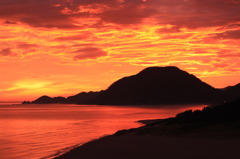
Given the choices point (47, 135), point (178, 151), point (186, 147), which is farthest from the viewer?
point (47, 135)

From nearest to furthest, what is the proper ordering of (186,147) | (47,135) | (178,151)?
(178,151), (186,147), (47,135)

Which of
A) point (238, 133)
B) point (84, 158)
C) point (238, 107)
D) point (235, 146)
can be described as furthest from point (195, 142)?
point (238, 107)

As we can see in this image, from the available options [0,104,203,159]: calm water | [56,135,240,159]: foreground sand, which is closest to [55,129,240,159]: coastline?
[56,135,240,159]: foreground sand

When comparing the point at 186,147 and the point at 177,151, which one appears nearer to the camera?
the point at 177,151

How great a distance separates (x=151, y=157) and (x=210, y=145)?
182 inches

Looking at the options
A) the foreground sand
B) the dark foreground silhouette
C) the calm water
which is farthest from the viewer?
the calm water

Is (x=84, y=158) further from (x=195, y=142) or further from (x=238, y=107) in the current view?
(x=238, y=107)

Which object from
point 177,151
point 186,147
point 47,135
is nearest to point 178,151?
point 177,151

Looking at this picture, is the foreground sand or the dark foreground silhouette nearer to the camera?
the foreground sand

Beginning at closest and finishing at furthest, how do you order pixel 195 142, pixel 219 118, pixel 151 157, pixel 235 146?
1. pixel 151 157
2. pixel 235 146
3. pixel 195 142
4. pixel 219 118

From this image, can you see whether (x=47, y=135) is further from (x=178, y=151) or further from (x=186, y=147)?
(x=178, y=151)

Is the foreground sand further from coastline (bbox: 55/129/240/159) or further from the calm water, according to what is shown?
the calm water

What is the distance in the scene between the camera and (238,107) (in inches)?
1323

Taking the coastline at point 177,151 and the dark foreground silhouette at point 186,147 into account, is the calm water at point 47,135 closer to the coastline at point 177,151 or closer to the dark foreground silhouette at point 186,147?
the dark foreground silhouette at point 186,147
